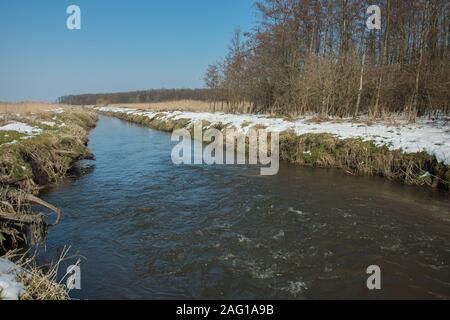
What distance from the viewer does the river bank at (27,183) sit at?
4102 mm

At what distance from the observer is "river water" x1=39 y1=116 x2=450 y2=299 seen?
509 centimetres

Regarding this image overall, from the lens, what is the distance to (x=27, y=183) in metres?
9.21

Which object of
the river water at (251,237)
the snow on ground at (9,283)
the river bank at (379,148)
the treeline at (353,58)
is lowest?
the river water at (251,237)

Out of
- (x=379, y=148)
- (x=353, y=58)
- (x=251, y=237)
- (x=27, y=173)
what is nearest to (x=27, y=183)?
(x=27, y=173)

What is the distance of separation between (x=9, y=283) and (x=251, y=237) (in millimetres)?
4375

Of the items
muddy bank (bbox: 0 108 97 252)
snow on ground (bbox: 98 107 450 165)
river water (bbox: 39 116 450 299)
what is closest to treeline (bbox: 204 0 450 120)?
snow on ground (bbox: 98 107 450 165)

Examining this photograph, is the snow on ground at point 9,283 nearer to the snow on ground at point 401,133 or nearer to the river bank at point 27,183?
the river bank at point 27,183

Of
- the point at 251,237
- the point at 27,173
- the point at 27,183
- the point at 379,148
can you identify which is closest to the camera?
the point at 251,237

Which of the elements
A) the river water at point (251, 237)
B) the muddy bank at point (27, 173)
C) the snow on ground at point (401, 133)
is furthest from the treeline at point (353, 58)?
the muddy bank at point (27, 173)

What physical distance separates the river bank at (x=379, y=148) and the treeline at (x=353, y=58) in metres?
2.75

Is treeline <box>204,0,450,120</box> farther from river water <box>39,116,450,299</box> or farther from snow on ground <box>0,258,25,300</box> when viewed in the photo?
snow on ground <box>0,258,25,300</box>

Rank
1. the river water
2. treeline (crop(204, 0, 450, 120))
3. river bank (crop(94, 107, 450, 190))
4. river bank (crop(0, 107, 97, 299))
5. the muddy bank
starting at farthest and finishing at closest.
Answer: treeline (crop(204, 0, 450, 120)) → river bank (crop(94, 107, 450, 190)) → the muddy bank → the river water → river bank (crop(0, 107, 97, 299))

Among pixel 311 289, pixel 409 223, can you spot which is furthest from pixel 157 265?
pixel 409 223

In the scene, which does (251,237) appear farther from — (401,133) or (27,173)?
(401,133)
